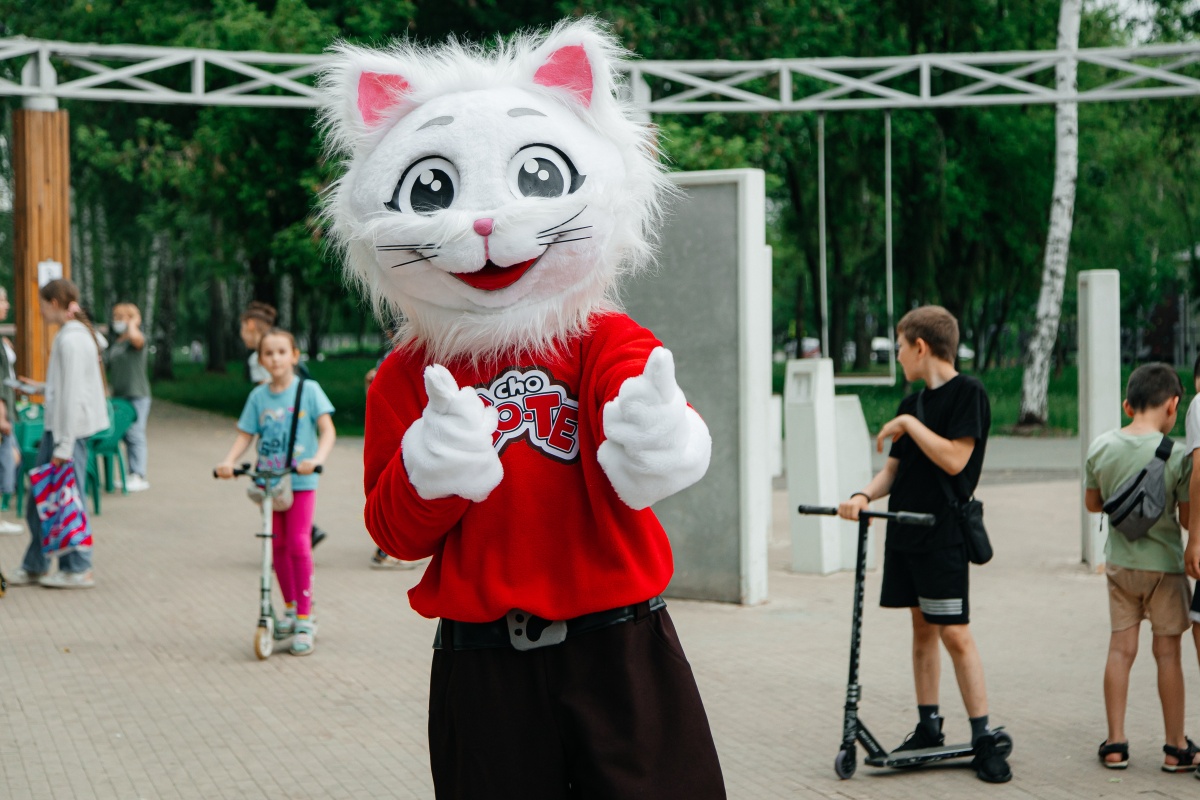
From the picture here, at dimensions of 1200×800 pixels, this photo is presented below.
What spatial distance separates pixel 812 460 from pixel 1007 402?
17.3m

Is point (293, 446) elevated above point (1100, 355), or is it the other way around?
point (1100, 355)

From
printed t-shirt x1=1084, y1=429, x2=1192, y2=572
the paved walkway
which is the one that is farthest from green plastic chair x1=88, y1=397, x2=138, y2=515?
printed t-shirt x1=1084, y1=429, x2=1192, y2=572

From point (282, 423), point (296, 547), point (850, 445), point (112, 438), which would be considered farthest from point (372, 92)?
point (112, 438)

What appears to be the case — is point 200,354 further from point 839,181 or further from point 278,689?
point 278,689

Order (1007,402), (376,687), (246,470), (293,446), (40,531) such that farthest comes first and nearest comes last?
1. (1007,402)
2. (40,531)
3. (293,446)
4. (246,470)
5. (376,687)

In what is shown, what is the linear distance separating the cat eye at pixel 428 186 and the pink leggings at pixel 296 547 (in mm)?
4191

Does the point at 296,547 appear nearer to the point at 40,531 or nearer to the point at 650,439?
the point at 40,531

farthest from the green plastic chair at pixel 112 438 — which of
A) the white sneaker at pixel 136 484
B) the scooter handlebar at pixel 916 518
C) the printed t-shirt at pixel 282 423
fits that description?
the scooter handlebar at pixel 916 518

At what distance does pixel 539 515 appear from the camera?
2.83m

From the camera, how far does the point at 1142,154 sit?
30.1 metres

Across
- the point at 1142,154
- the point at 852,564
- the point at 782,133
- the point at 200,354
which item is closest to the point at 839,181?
the point at 782,133

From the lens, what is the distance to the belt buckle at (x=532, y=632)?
2840 millimetres

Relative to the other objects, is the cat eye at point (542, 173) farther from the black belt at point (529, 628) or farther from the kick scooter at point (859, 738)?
the kick scooter at point (859, 738)

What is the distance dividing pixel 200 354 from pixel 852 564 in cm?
6780
